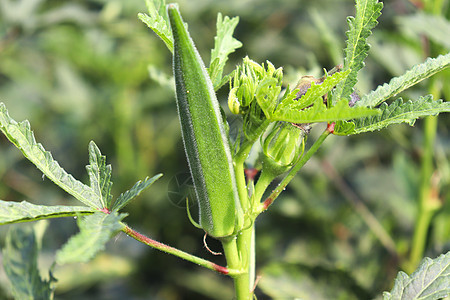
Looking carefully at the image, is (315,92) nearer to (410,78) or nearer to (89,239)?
(410,78)

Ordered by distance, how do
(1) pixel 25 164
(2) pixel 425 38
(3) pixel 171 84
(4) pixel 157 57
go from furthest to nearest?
Result: (1) pixel 25 164 → (4) pixel 157 57 → (2) pixel 425 38 → (3) pixel 171 84

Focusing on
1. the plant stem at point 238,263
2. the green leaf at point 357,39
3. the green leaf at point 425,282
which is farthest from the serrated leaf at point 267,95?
the green leaf at point 425,282

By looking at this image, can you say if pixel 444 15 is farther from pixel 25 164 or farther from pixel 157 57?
pixel 25 164

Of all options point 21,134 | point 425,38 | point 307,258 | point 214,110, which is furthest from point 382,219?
point 21,134

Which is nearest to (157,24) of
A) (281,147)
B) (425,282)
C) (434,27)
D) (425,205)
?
(281,147)

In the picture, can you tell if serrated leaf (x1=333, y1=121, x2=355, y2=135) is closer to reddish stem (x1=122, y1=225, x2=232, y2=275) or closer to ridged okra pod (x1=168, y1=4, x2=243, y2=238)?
ridged okra pod (x1=168, y1=4, x2=243, y2=238)

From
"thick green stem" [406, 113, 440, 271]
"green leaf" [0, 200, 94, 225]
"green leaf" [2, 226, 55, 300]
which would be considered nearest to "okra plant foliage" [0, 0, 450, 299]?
"green leaf" [0, 200, 94, 225]
